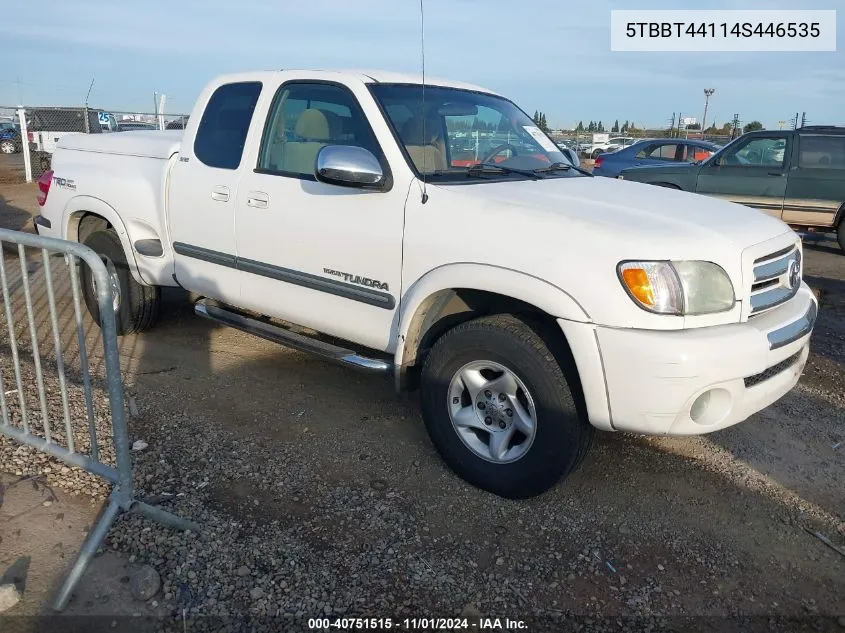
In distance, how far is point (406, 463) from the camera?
151 inches

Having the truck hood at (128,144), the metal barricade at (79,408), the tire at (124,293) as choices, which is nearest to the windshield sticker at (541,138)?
the truck hood at (128,144)

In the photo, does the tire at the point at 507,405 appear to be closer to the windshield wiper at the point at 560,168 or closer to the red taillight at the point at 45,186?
the windshield wiper at the point at 560,168

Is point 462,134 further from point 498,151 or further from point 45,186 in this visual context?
point 45,186

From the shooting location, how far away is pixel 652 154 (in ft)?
47.5

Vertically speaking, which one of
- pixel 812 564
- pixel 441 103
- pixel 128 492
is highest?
pixel 441 103

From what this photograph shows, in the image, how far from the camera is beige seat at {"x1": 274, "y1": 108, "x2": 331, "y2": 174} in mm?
4137

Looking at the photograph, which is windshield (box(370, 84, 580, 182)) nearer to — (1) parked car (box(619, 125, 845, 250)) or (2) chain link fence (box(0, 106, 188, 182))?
(1) parked car (box(619, 125, 845, 250))

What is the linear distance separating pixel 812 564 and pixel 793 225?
895 centimetres

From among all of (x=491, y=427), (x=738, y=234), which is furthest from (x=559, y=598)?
(x=738, y=234)

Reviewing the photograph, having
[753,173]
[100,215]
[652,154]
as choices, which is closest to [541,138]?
[100,215]

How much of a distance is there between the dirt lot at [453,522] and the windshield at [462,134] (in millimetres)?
1597

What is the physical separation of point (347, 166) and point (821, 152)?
31.2 feet

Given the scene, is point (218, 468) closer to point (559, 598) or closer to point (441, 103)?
point (559, 598)

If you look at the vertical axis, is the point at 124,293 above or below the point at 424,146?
below
